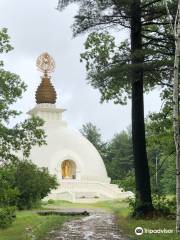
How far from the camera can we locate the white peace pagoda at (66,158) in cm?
4691

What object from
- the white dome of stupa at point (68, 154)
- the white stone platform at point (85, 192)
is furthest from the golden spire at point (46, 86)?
the white stone platform at point (85, 192)

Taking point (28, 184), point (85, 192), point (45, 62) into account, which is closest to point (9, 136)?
point (28, 184)

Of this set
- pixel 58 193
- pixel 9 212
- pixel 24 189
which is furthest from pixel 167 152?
pixel 58 193

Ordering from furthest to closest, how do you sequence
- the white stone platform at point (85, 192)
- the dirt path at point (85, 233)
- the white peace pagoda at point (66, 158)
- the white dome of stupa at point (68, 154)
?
the white dome of stupa at point (68, 154), the white peace pagoda at point (66, 158), the white stone platform at point (85, 192), the dirt path at point (85, 233)

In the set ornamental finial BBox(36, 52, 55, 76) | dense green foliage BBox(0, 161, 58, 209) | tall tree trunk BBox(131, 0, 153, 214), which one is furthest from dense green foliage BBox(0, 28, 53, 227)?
ornamental finial BBox(36, 52, 55, 76)

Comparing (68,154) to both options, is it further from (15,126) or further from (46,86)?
(15,126)

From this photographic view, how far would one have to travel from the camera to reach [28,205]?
1182 inches

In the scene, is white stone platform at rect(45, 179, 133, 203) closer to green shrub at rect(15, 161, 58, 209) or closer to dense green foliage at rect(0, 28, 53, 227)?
green shrub at rect(15, 161, 58, 209)

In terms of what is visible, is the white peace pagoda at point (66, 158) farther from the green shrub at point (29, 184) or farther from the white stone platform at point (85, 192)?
the green shrub at point (29, 184)

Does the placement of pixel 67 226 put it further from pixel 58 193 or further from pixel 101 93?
pixel 58 193

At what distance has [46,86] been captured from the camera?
2213 inches

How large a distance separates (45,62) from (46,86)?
9.63 feet

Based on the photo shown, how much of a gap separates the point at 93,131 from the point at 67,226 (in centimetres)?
5818

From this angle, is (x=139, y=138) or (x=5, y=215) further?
(x=139, y=138)
